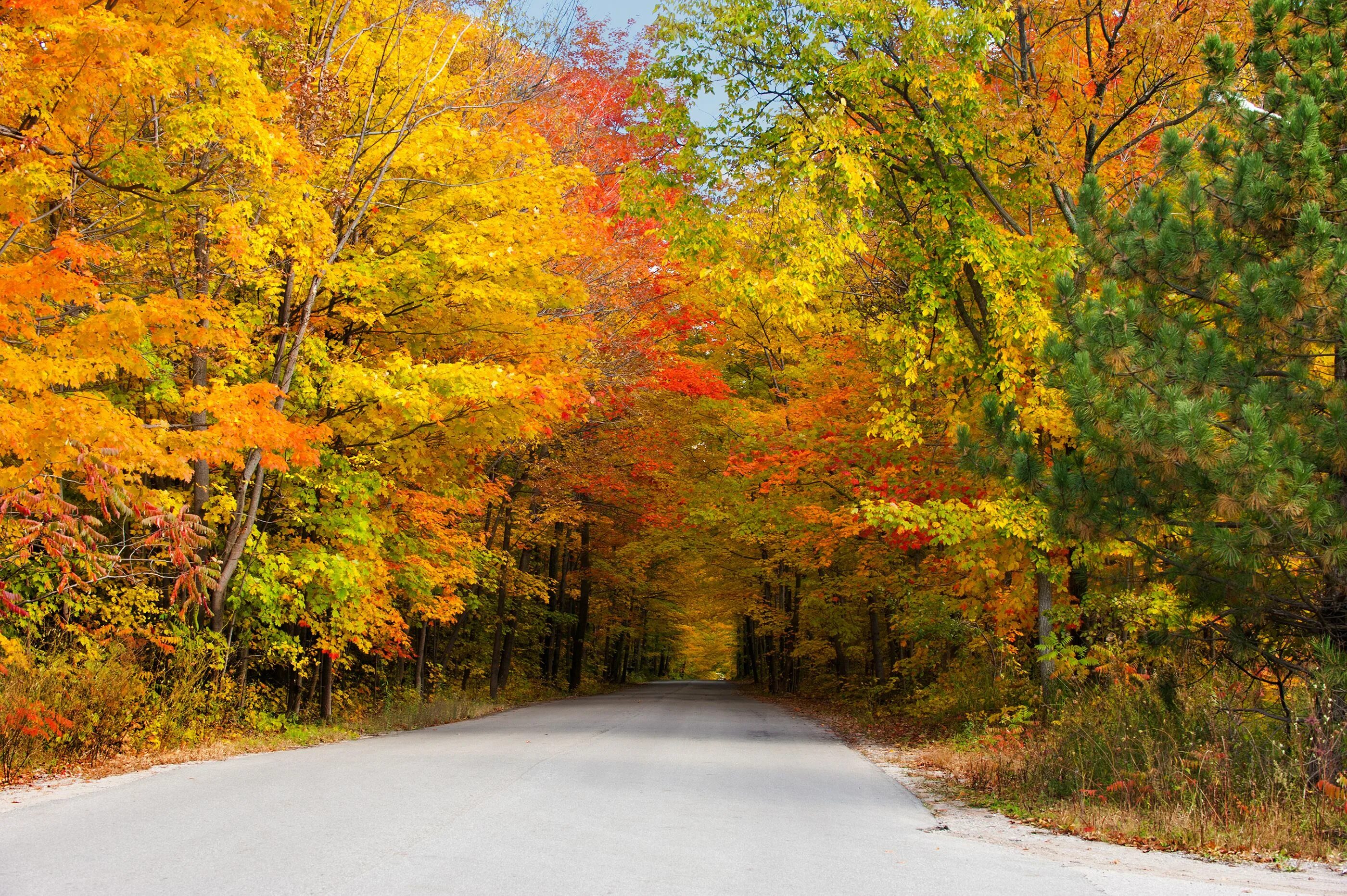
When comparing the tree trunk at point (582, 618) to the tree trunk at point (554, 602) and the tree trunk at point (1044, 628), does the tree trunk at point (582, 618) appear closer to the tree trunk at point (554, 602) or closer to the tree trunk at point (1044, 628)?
the tree trunk at point (554, 602)

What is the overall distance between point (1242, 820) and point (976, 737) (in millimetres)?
6451

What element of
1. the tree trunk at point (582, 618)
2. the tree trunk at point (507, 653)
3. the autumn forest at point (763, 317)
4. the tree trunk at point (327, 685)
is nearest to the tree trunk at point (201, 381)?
the autumn forest at point (763, 317)

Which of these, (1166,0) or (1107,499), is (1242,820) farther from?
(1166,0)

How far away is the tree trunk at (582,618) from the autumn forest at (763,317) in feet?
34.9

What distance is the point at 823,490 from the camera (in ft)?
66.8

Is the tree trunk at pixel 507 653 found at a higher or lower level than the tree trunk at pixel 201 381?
lower

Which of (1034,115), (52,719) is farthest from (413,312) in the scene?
(1034,115)

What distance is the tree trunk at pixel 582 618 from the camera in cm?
3167

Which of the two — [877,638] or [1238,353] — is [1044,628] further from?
[877,638]

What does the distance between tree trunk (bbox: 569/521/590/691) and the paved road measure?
20758 millimetres

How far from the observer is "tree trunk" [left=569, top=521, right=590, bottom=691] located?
3167 cm

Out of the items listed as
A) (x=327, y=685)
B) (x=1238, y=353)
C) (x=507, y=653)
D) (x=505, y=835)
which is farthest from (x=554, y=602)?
(x=1238, y=353)

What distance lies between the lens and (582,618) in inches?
1247

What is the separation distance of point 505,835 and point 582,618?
84.8ft
